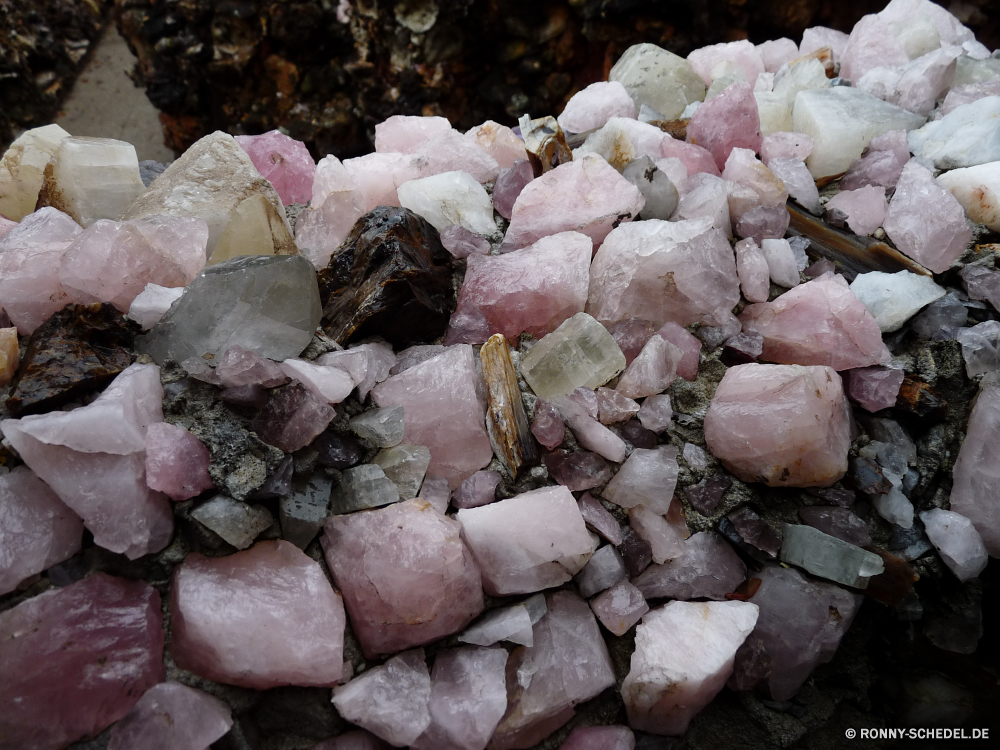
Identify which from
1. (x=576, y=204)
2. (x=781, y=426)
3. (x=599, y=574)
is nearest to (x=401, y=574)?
(x=599, y=574)

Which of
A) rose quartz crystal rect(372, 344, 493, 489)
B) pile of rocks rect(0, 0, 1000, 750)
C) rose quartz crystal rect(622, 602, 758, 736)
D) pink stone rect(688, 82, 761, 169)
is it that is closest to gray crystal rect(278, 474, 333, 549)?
pile of rocks rect(0, 0, 1000, 750)

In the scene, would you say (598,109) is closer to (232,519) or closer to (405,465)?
(405,465)

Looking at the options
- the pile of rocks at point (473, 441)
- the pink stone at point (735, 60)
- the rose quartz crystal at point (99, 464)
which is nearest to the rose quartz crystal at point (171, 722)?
the pile of rocks at point (473, 441)

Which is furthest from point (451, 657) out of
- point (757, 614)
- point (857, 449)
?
point (857, 449)

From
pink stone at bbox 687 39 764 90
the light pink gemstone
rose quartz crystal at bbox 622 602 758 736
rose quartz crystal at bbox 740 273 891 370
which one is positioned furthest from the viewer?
pink stone at bbox 687 39 764 90

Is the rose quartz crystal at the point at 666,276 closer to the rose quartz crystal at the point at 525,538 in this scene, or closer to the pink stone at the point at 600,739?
the rose quartz crystal at the point at 525,538

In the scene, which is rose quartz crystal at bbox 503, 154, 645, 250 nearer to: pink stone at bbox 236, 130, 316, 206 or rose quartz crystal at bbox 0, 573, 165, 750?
pink stone at bbox 236, 130, 316, 206
